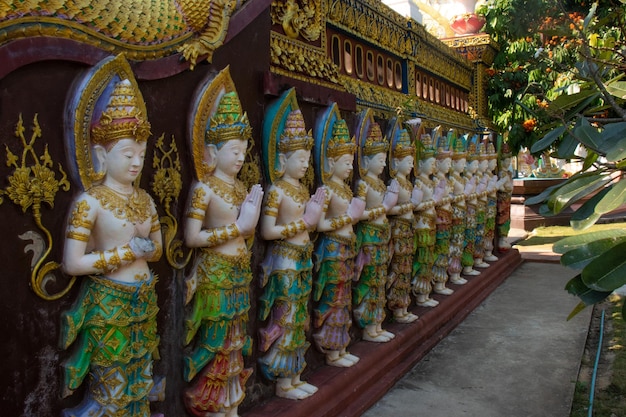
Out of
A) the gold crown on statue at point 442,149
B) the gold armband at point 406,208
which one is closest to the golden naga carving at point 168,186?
the gold armband at point 406,208

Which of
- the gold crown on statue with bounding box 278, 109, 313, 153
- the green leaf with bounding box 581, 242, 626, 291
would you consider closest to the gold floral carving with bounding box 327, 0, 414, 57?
the gold crown on statue with bounding box 278, 109, 313, 153

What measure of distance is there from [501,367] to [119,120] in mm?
4343

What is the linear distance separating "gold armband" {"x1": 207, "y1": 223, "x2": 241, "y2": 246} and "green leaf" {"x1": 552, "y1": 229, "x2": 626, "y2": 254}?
5.46 ft

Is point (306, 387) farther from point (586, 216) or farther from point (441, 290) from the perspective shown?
point (441, 290)

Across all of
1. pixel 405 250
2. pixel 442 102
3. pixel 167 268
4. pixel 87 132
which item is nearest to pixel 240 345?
pixel 167 268

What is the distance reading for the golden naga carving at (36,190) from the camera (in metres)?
2.34

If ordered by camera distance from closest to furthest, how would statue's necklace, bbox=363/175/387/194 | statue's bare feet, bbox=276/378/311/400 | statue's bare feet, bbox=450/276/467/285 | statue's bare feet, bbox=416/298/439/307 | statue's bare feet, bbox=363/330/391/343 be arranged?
1. statue's bare feet, bbox=276/378/311/400
2. statue's necklace, bbox=363/175/387/194
3. statue's bare feet, bbox=363/330/391/343
4. statue's bare feet, bbox=416/298/439/307
5. statue's bare feet, bbox=450/276/467/285

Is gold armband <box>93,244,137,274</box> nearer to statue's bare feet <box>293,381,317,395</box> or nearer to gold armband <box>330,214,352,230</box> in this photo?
statue's bare feet <box>293,381,317,395</box>

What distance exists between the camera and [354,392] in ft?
15.0

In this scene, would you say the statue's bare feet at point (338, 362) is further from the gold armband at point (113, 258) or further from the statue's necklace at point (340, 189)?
the gold armband at point (113, 258)

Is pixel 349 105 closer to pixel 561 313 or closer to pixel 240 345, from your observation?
pixel 240 345

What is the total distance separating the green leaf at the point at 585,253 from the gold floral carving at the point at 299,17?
8.86 feet

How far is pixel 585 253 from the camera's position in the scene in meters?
2.44

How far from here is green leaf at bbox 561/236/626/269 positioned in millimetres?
2414
